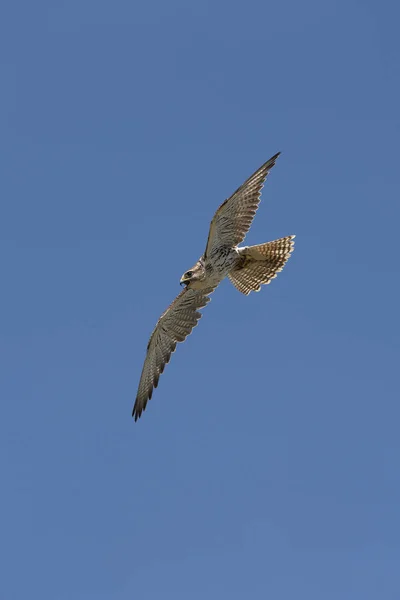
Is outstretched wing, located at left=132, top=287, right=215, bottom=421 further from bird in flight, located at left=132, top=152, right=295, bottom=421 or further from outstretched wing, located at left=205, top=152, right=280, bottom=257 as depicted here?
outstretched wing, located at left=205, top=152, right=280, bottom=257

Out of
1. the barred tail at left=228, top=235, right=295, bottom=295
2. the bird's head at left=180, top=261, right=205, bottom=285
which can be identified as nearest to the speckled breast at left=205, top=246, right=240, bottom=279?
the bird's head at left=180, top=261, right=205, bottom=285

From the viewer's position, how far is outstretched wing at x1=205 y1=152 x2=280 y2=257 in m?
18.5

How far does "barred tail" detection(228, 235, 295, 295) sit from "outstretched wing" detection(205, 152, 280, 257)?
3.14 ft

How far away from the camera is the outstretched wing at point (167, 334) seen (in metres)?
19.8

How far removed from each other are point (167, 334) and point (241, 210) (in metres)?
2.86

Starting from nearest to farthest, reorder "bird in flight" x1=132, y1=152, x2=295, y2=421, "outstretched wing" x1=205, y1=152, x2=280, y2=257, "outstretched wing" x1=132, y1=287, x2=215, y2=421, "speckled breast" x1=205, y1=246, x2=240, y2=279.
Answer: "outstretched wing" x1=205, y1=152, x2=280, y2=257, "bird in flight" x1=132, y1=152, x2=295, y2=421, "speckled breast" x1=205, y1=246, x2=240, y2=279, "outstretched wing" x1=132, y1=287, x2=215, y2=421

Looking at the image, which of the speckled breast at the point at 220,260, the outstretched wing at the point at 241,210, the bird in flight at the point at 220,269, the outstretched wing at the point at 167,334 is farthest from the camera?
the outstretched wing at the point at 167,334

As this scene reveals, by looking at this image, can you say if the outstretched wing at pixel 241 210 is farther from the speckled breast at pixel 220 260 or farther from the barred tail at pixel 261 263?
the barred tail at pixel 261 263

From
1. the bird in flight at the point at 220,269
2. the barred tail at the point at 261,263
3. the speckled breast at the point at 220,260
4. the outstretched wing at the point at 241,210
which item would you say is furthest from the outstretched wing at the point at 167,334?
the outstretched wing at the point at 241,210

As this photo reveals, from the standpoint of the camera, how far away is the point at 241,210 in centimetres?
1867

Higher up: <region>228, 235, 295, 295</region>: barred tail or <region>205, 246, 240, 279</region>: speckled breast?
<region>228, 235, 295, 295</region>: barred tail

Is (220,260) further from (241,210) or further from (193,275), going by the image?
(241,210)

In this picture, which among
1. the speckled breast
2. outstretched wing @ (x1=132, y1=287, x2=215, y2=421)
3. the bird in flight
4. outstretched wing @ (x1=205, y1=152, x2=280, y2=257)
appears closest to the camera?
outstretched wing @ (x1=205, y1=152, x2=280, y2=257)

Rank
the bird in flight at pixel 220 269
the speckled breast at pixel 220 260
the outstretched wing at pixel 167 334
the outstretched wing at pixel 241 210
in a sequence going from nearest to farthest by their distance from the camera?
the outstretched wing at pixel 241 210 < the bird in flight at pixel 220 269 < the speckled breast at pixel 220 260 < the outstretched wing at pixel 167 334
